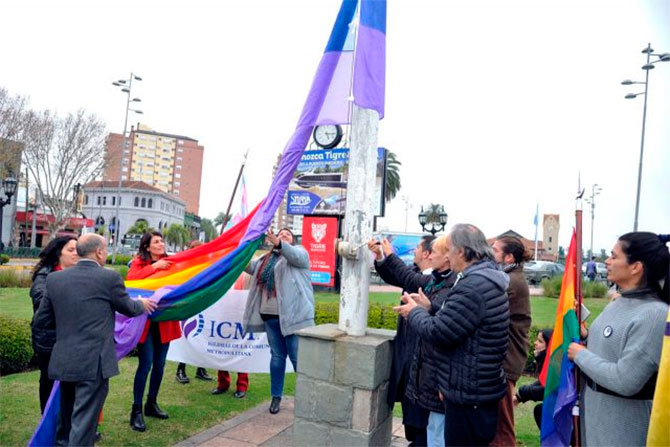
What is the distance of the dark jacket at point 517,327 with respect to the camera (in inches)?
145

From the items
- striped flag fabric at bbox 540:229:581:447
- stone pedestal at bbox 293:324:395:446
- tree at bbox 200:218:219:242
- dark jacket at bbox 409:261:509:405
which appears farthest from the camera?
tree at bbox 200:218:219:242

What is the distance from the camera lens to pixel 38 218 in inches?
2137

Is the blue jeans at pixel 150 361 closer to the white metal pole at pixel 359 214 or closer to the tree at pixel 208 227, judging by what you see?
the white metal pole at pixel 359 214

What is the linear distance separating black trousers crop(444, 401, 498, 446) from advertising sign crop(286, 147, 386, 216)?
46.4ft

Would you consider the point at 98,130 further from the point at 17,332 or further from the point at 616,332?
the point at 616,332

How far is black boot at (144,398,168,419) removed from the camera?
4.62 meters

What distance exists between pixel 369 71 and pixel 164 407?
13.2 ft

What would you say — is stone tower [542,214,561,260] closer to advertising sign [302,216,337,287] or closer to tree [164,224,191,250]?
tree [164,224,191,250]

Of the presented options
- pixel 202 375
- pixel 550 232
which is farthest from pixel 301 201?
pixel 550 232

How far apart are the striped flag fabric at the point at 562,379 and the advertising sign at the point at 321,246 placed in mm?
14264

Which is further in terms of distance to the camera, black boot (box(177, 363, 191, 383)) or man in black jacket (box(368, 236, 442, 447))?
black boot (box(177, 363, 191, 383))

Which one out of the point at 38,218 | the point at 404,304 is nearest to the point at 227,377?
the point at 404,304

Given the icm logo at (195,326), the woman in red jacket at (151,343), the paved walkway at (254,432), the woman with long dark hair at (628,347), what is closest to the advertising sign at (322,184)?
the icm logo at (195,326)

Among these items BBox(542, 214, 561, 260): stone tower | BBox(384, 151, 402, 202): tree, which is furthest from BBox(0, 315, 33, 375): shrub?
BBox(542, 214, 561, 260): stone tower
